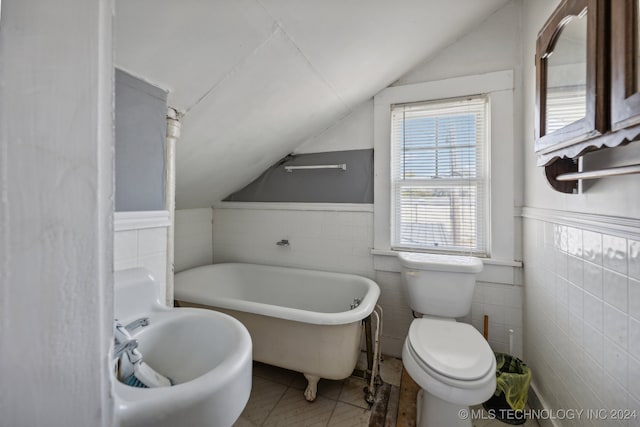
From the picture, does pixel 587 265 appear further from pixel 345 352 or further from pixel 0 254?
pixel 0 254

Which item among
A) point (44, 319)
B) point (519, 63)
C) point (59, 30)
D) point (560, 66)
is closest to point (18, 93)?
point (59, 30)

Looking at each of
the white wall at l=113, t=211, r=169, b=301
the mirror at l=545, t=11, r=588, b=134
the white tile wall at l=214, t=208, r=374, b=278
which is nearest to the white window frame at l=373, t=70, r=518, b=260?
the mirror at l=545, t=11, r=588, b=134

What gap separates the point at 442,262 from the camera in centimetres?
166

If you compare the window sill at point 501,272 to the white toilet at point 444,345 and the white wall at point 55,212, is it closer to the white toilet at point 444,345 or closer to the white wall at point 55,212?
the white toilet at point 444,345

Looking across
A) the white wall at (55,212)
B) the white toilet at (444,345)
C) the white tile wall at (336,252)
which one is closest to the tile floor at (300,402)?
the white toilet at (444,345)

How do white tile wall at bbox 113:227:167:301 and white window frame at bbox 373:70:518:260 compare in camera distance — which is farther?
white window frame at bbox 373:70:518:260

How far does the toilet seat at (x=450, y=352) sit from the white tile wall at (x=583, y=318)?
1.13ft

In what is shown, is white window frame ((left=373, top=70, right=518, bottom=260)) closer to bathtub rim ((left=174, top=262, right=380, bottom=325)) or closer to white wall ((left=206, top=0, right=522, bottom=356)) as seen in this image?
white wall ((left=206, top=0, right=522, bottom=356))

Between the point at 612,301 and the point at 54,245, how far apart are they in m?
1.54

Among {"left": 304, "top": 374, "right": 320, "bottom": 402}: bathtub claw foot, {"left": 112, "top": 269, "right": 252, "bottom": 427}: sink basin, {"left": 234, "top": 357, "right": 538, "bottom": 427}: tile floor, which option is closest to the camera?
{"left": 112, "top": 269, "right": 252, "bottom": 427}: sink basin

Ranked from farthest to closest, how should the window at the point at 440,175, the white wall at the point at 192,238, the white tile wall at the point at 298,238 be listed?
the white wall at the point at 192,238 < the white tile wall at the point at 298,238 < the window at the point at 440,175

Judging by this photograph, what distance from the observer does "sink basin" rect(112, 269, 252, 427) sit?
1.73 feet

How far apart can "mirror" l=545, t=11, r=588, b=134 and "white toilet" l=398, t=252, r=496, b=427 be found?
0.93 metres

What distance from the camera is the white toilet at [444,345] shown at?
112 centimetres
